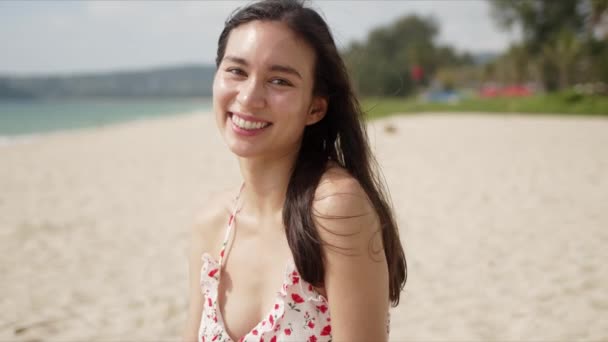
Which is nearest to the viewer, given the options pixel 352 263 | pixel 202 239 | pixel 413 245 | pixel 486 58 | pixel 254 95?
pixel 352 263

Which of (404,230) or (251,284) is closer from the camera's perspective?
(251,284)

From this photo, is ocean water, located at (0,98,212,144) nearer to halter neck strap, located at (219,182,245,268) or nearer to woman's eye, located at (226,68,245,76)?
halter neck strap, located at (219,182,245,268)

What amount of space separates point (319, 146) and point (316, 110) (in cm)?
14

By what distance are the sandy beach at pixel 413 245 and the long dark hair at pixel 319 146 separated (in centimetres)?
65

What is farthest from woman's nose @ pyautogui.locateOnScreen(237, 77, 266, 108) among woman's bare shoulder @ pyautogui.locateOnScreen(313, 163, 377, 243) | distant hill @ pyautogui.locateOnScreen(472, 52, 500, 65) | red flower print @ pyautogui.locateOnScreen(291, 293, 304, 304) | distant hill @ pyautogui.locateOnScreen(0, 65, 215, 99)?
distant hill @ pyautogui.locateOnScreen(0, 65, 215, 99)

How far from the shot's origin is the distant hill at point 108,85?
118m

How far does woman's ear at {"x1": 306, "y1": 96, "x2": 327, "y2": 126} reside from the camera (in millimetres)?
1639

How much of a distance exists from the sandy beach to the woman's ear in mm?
719

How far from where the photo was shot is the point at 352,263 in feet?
4.65

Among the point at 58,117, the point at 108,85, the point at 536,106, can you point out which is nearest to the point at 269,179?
the point at 536,106

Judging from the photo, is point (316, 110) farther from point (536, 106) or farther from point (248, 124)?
point (536, 106)

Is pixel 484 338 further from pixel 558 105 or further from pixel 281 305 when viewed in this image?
pixel 558 105

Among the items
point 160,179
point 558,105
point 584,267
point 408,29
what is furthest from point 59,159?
point 408,29

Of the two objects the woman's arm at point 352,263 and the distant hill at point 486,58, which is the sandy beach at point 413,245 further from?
the distant hill at point 486,58
